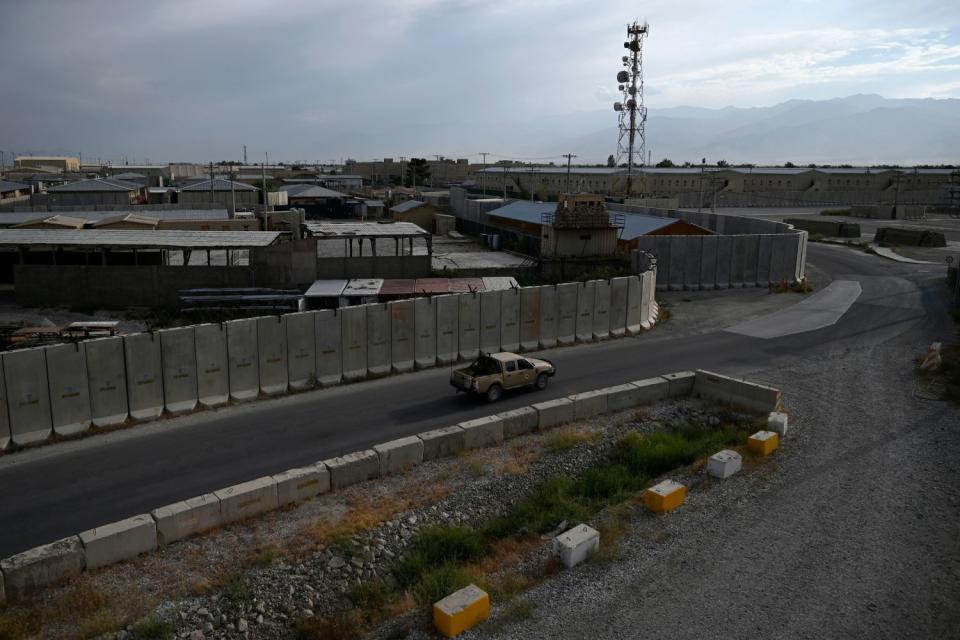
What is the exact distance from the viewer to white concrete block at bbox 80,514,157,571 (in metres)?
13.2

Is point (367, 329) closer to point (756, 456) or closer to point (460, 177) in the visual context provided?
point (756, 456)

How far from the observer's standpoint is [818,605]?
38.9 feet

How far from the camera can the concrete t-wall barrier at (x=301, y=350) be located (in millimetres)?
23500

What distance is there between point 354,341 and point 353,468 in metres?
8.57

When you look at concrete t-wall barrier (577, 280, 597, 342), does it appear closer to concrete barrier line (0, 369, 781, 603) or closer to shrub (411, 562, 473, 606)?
concrete barrier line (0, 369, 781, 603)

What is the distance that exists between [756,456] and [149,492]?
14.5 m

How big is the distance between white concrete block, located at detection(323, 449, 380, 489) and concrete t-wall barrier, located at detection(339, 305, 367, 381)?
7.65 metres

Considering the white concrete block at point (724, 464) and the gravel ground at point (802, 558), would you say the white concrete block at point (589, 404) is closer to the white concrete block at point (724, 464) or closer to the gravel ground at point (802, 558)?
the white concrete block at point (724, 464)

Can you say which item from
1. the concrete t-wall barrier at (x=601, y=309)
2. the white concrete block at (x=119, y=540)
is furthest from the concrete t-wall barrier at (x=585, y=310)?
the white concrete block at (x=119, y=540)

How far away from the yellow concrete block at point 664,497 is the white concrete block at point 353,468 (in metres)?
6.41

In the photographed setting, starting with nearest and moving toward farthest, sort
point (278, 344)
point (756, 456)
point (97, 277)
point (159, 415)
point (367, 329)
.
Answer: point (756, 456)
point (159, 415)
point (278, 344)
point (367, 329)
point (97, 277)

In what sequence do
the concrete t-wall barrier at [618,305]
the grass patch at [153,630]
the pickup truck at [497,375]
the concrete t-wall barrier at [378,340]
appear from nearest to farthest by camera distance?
the grass patch at [153,630] < the pickup truck at [497,375] < the concrete t-wall barrier at [378,340] < the concrete t-wall barrier at [618,305]

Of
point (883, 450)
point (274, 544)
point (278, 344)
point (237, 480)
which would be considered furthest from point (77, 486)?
point (883, 450)

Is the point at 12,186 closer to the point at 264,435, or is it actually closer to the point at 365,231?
the point at 365,231
